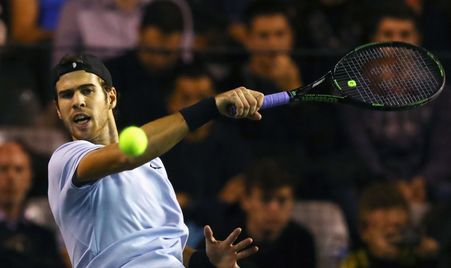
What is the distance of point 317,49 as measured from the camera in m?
9.18

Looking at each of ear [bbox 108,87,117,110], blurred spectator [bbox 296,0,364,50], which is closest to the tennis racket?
ear [bbox 108,87,117,110]

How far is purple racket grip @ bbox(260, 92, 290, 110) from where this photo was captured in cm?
508

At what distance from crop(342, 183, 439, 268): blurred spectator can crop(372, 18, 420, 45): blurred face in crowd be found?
1.20 meters

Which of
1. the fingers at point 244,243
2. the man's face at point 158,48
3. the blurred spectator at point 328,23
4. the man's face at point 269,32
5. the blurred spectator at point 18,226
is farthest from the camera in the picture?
the blurred spectator at point 328,23

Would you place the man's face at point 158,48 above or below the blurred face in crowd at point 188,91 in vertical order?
above

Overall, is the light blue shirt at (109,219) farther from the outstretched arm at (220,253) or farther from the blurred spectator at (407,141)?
the blurred spectator at (407,141)

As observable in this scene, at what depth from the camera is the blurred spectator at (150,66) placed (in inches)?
333

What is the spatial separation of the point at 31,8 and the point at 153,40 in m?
1.06

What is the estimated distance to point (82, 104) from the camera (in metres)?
5.10

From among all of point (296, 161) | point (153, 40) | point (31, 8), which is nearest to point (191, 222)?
point (296, 161)

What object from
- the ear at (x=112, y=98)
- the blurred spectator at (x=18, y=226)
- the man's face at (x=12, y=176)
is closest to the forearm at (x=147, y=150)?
the ear at (x=112, y=98)

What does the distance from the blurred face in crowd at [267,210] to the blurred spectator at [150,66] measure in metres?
0.91

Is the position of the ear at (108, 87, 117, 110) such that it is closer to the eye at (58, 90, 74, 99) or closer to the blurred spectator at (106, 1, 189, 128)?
the eye at (58, 90, 74, 99)

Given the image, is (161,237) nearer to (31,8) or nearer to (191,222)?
(191,222)
